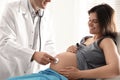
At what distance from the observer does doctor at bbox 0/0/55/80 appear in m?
1.72

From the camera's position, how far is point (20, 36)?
184 cm

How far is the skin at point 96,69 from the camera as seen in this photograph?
1.44 m

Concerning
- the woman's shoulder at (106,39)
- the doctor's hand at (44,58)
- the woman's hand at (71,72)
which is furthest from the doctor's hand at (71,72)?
the woman's shoulder at (106,39)

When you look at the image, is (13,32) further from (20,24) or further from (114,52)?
(114,52)

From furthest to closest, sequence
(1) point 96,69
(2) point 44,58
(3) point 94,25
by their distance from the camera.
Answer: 1. (3) point 94,25
2. (2) point 44,58
3. (1) point 96,69

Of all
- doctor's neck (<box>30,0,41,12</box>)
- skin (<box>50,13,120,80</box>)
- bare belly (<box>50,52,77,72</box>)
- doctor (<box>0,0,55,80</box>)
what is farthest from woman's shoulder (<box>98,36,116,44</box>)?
doctor's neck (<box>30,0,41,12</box>)

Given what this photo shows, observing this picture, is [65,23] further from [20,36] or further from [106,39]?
[106,39]

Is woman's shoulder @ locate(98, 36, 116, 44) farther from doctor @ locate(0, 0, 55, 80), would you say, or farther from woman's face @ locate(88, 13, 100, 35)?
doctor @ locate(0, 0, 55, 80)

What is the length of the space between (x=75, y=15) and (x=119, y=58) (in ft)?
4.76

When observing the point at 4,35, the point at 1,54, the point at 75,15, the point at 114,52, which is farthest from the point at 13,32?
the point at 75,15

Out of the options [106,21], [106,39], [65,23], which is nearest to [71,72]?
[106,39]

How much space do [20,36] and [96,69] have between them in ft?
2.27

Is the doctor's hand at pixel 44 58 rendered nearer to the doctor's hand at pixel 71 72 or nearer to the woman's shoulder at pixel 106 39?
the doctor's hand at pixel 71 72

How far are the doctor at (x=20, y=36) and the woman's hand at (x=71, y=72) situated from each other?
0.13 metres
